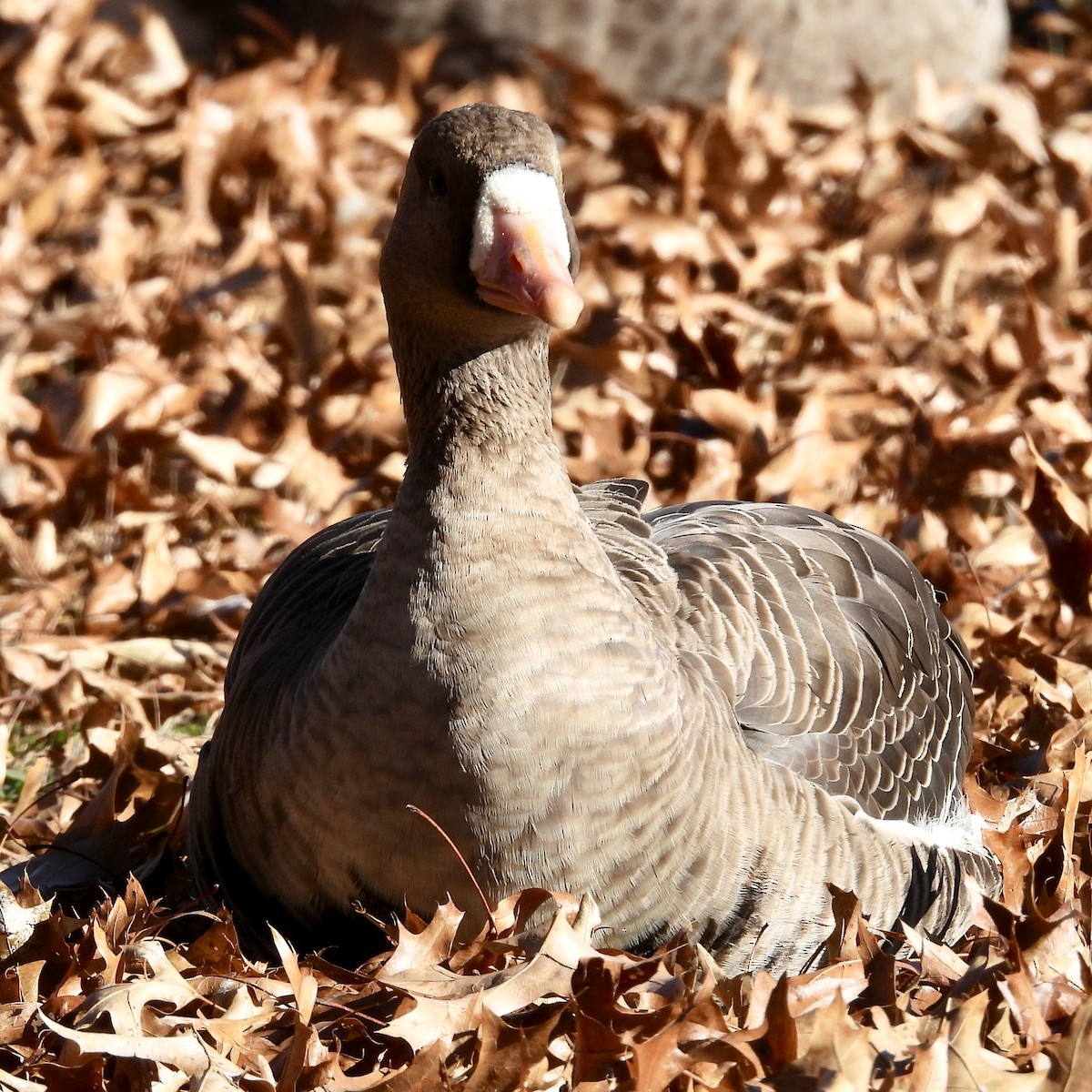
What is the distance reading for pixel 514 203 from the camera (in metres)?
3.19

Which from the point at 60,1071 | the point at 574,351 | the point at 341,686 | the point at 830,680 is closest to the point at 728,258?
the point at 574,351

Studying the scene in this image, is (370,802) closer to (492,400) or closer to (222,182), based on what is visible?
(492,400)

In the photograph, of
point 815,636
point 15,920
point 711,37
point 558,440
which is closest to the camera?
point 15,920

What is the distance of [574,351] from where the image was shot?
664 centimetres

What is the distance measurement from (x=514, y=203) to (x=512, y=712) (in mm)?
966

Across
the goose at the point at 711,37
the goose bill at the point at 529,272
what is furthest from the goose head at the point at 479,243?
the goose at the point at 711,37

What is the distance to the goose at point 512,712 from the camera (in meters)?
3.21

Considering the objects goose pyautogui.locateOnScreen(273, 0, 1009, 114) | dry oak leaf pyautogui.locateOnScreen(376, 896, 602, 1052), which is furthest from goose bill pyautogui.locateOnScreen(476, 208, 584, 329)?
goose pyautogui.locateOnScreen(273, 0, 1009, 114)

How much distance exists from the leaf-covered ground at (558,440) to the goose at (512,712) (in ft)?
0.48

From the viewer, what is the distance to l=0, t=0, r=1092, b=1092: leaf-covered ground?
322 centimetres

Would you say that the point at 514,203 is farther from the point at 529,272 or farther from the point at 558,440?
the point at 558,440

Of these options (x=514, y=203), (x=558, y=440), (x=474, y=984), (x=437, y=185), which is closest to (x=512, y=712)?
(x=474, y=984)

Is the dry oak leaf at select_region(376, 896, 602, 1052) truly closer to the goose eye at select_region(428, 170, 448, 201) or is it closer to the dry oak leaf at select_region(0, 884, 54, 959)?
the dry oak leaf at select_region(0, 884, 54, 959)

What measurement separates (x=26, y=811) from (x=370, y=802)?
1702mm
